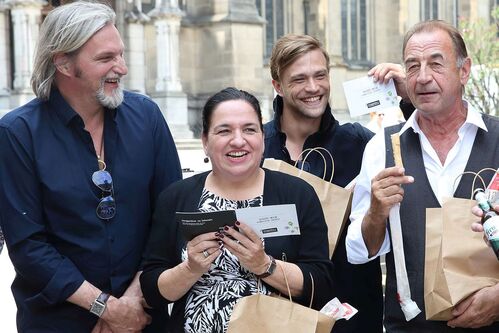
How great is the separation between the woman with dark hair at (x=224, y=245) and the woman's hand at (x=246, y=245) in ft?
0.05

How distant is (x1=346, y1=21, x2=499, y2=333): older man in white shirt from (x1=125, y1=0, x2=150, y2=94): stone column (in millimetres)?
20047

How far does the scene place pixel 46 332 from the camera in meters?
3.93

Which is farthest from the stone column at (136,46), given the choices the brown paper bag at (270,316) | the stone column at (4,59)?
the brown paper bag at (270,316)

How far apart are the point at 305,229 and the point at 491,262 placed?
0.74 metres

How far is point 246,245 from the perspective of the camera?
11.1 ft

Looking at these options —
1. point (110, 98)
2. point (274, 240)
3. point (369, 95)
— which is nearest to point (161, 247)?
point (274, 240)

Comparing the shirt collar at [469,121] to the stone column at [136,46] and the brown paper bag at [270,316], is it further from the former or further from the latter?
the stone column at [136,46]

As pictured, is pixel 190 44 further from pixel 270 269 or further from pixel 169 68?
pixel 270 269

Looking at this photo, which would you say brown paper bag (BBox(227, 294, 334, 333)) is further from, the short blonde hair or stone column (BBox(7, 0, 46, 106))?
stone column (BBox(7, 0, 46, 106))

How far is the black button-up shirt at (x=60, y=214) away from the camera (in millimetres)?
3859

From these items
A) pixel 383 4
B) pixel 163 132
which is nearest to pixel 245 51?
pixel 383 4

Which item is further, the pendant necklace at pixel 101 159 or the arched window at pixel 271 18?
the arched window at pixel 271 18

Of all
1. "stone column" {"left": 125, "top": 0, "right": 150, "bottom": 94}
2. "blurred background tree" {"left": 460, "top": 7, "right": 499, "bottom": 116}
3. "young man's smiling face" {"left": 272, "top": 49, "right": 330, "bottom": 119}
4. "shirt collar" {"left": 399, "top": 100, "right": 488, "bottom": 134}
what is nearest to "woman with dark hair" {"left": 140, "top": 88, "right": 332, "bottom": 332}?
"shirt collar" {"left": 399, "top": 100, "right": 488, "bottom": 134}

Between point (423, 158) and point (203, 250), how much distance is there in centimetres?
111
